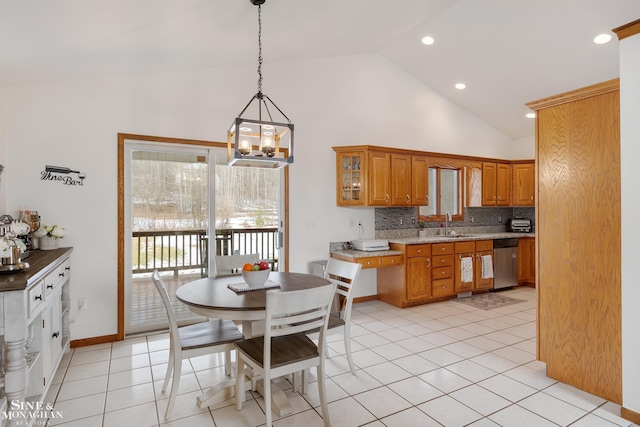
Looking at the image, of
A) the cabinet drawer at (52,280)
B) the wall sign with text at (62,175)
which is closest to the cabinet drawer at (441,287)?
the cabinet drawer at (52,280)

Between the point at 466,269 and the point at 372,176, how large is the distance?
2.05 meters

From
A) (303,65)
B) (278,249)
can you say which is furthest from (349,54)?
(278,249)

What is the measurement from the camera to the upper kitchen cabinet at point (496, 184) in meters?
6.23

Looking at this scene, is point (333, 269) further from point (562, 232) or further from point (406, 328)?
point (562, 232)

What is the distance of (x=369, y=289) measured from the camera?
539 centimetres

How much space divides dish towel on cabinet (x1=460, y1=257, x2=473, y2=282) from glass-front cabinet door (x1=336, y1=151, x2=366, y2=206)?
187cm

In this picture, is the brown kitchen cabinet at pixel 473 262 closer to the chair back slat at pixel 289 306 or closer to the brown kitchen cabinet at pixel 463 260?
the brown kitchen cabinet at pixel 463 260

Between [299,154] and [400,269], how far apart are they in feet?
6.83

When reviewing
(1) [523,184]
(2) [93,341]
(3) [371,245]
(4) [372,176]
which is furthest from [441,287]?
(2) [93,341]

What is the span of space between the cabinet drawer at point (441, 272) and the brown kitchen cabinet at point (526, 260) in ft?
5.58

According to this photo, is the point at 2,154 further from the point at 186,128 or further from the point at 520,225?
the point at 520,225

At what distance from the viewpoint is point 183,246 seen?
4.23m

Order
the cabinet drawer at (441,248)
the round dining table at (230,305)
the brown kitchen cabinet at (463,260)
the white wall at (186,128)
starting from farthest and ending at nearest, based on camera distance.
A: the brown kitchen cabinet at (463,260)
the cabinet drawer at (441,248)
the white wall at (186,128)
the round dining table at (230,305)

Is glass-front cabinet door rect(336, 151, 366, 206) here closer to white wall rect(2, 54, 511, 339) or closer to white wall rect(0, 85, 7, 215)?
white wall rect(2, 54, 511, 339)
